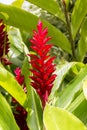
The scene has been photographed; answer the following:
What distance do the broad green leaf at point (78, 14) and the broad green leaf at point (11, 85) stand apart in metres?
0.97

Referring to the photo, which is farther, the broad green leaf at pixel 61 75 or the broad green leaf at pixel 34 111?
the broad green leaf at pixel 61 75

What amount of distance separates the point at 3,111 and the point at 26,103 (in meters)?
0.23

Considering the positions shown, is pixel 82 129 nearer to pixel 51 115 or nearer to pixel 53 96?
pixel 51 115

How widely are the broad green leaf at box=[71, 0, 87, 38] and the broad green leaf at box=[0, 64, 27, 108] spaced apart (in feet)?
3.19

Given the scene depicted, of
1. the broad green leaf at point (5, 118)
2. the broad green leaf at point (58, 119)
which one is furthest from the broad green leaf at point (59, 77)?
the broad green leaf at point (58, 119)

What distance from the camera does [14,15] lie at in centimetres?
218

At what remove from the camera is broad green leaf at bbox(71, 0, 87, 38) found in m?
2.34

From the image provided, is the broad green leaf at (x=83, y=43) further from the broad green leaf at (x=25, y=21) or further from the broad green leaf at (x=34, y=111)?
the broad green leaf at (x=34, y=111)

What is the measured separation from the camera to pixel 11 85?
142cm

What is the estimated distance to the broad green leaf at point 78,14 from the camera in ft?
7.66

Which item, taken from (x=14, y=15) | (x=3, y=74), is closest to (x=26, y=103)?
(x=3, y=74)

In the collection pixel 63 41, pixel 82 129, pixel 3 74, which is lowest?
pixel 63 41

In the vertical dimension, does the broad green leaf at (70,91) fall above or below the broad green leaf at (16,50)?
above

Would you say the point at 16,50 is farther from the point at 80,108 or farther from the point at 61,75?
the point at 80,108
